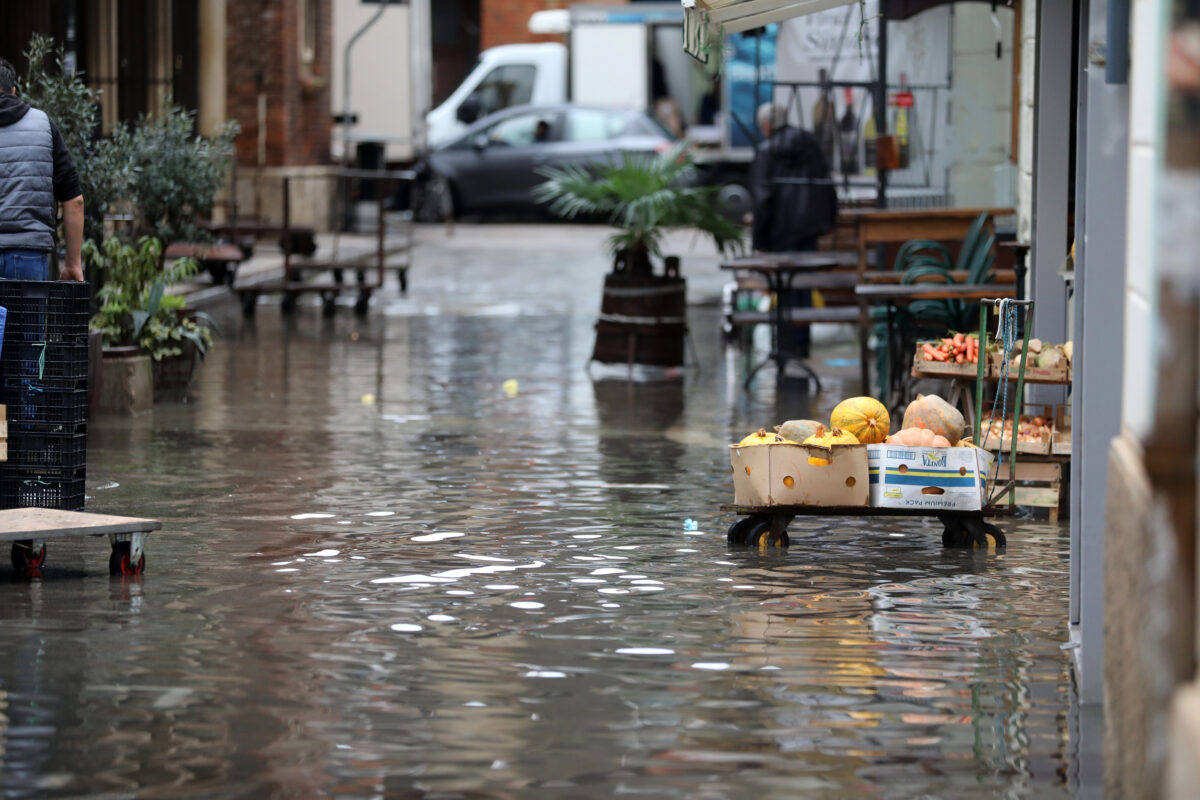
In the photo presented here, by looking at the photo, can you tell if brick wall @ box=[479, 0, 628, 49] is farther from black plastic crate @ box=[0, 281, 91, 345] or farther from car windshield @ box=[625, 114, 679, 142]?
black plastic crate @ box=[0, 281, 91, 345]

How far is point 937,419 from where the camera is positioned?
827cm

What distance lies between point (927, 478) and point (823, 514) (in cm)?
44

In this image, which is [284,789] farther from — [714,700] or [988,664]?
[988,664]

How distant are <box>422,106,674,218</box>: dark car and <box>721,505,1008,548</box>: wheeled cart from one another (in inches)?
906

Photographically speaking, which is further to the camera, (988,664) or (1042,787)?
(988,664)

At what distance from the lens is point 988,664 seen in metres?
6.09

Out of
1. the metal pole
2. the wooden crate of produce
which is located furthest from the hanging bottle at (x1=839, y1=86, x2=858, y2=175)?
the wooden crate of produce

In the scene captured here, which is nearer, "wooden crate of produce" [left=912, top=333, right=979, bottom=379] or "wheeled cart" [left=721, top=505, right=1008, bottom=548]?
"wheeled cart" [left=721, top=505, right=1008, bottom=548]

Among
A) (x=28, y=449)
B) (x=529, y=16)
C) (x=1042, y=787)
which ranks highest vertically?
(x=529, y=16)

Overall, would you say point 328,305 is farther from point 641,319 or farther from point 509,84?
point 509,84

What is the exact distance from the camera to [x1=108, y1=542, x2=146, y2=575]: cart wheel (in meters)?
7.19

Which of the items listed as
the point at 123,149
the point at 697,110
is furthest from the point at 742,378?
the point at 697,110

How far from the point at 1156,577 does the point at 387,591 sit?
4185mm

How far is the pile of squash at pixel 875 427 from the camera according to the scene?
8.00m
